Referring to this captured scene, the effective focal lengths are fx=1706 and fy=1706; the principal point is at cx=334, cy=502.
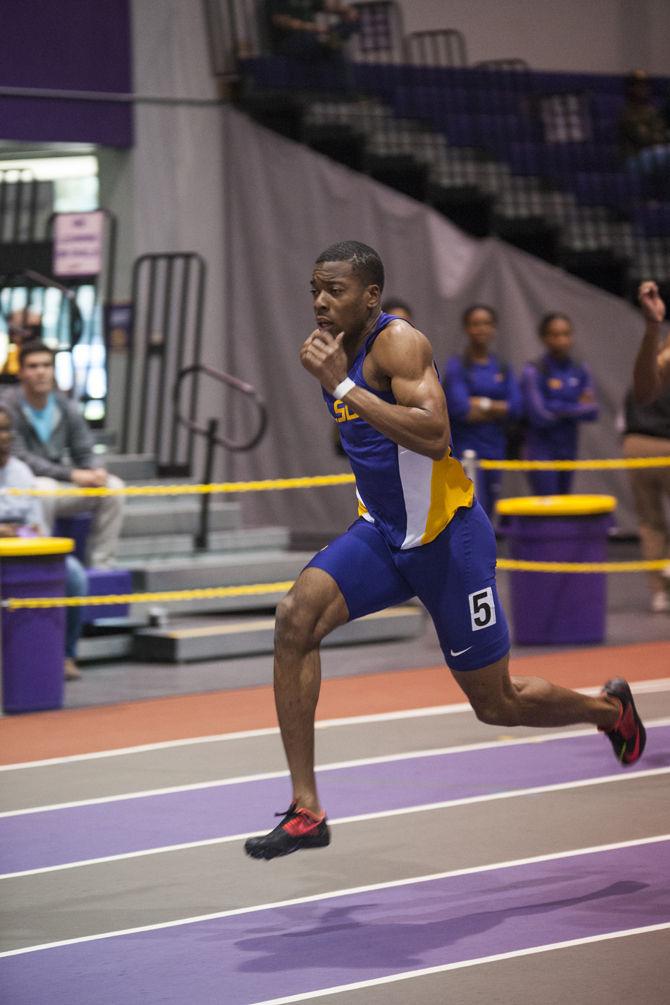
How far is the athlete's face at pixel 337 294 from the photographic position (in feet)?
17.6

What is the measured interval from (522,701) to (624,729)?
0.66m

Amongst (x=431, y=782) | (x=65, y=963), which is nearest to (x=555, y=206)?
(x=431, y=782)

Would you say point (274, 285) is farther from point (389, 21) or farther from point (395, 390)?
point (395, 390)

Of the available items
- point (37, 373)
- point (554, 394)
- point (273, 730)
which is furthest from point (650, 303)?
point (554, 394)

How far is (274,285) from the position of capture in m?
16.2

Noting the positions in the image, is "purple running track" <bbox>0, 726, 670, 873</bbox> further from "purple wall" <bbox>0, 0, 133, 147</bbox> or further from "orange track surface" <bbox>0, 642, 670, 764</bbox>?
"purple wall" <bbox>0, 0, 133, 147</bbox>

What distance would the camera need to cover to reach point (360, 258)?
539 centimetres

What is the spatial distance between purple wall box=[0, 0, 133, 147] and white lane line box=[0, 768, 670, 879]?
972 cm

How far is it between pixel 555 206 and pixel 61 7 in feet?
17.6

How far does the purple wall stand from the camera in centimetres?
1491

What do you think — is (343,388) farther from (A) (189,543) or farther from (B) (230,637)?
(A) (189,543)

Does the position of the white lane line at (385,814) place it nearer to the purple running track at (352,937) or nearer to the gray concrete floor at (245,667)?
the purple running track at (352,937)

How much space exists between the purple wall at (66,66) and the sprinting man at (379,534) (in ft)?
33.4

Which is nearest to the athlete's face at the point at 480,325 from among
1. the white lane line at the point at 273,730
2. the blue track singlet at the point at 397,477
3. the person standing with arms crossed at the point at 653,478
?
the person standing with arms crossed at the point at 653,478
